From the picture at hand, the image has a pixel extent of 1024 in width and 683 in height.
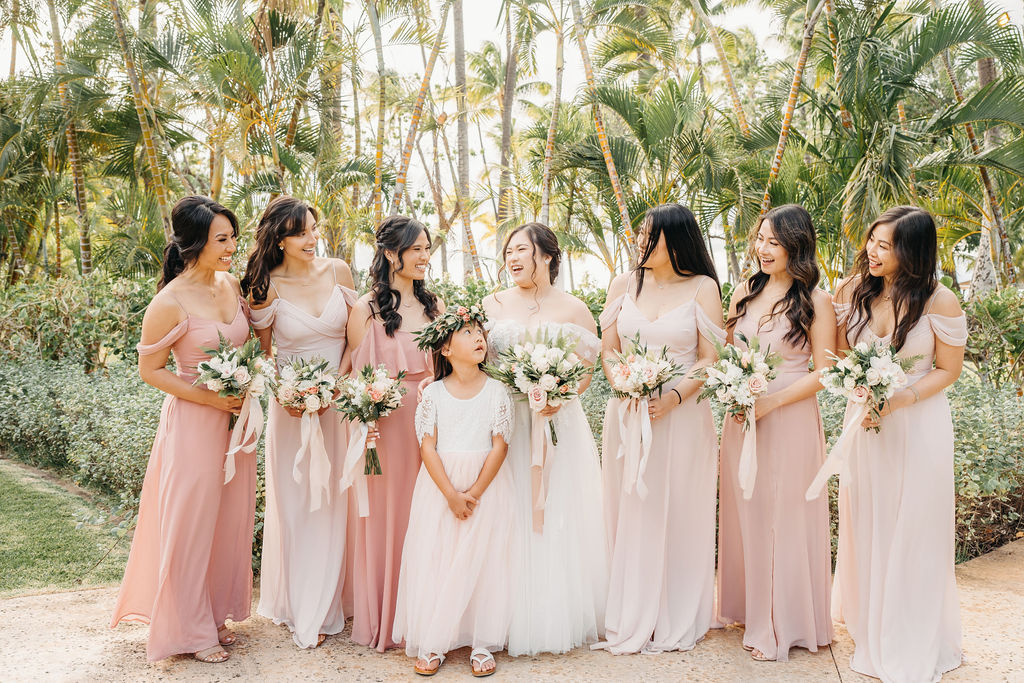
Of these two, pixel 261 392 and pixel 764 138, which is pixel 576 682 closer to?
pixel 261 392

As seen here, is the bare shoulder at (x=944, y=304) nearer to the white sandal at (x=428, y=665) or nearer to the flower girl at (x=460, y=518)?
the flower girl at (x=460, y=518)

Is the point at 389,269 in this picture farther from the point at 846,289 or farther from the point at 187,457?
the point at 846,289

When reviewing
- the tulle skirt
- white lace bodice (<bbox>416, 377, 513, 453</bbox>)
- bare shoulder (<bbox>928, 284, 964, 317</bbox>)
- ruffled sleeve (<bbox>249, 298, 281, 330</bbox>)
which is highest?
bare shoulder (<bbox>928, 284, 964, 317</bbox>)

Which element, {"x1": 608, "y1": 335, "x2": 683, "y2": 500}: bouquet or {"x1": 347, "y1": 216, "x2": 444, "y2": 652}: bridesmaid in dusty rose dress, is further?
{"x1": 347, "y1": 216, "x2": 444, "y2": 652}: bridesmaid in dusty rose dress

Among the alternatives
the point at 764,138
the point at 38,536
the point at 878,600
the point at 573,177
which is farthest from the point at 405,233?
the point at 573,177

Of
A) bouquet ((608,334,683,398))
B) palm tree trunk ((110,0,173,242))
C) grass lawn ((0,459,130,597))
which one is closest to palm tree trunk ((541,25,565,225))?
palm tree trunk ((110,0,173,242))

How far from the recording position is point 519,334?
4336 mm

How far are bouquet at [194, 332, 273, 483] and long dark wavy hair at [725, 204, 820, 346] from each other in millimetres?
2813

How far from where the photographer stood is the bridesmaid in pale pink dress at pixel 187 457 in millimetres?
4051

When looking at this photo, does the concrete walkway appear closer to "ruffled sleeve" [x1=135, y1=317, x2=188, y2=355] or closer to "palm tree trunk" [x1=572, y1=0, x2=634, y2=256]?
"ruffled sleeve" [x1=135, y1=317, x2=188, y2=355]

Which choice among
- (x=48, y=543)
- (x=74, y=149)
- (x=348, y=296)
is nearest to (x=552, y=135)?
(x=74, y=149)

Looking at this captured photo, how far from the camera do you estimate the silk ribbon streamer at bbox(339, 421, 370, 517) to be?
4203 mm

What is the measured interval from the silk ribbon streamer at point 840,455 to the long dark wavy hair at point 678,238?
1.04m

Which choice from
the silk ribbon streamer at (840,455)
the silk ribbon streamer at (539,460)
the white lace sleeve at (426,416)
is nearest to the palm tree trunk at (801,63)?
the silk ribbon streamer at (840,455)
